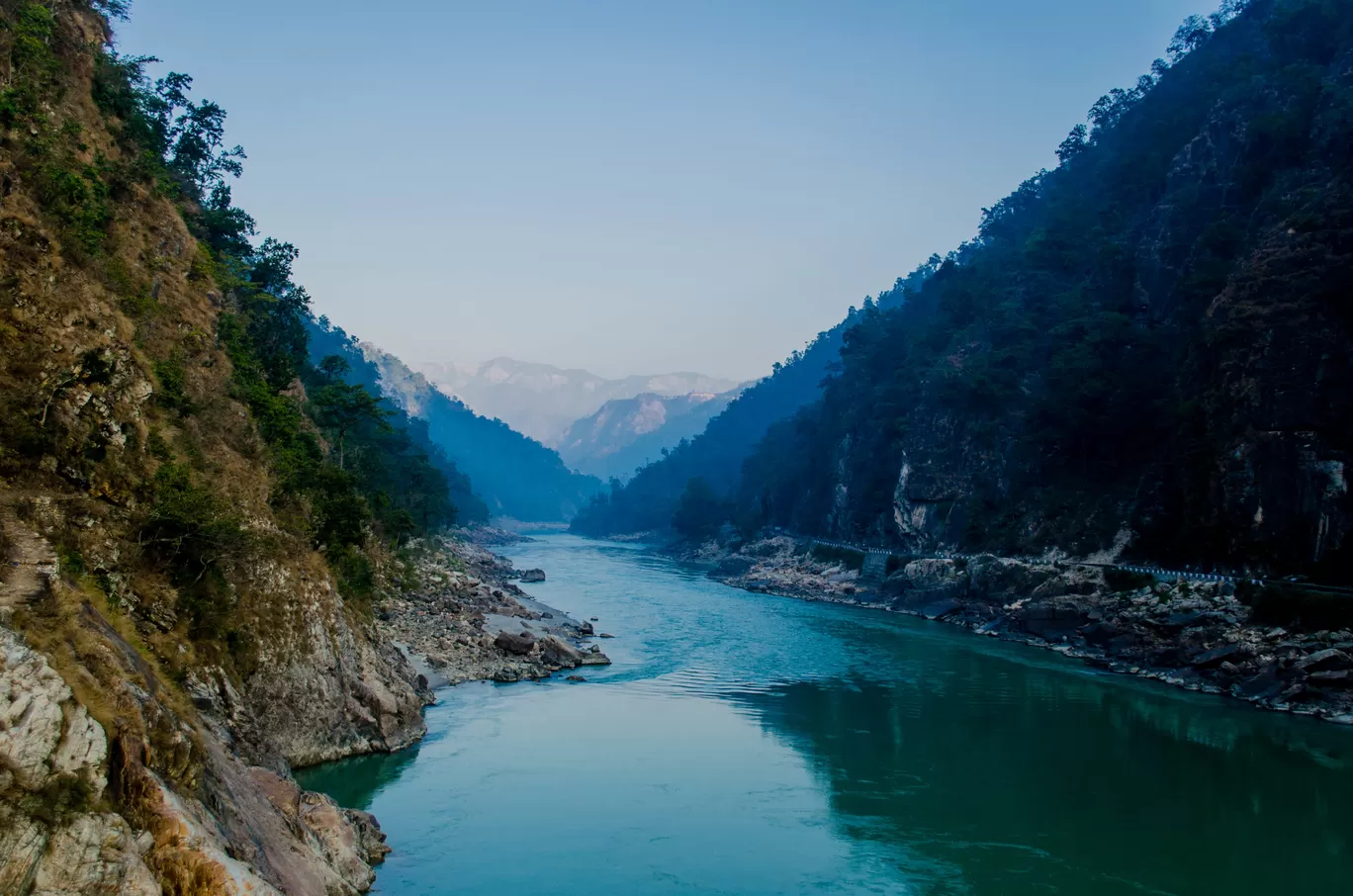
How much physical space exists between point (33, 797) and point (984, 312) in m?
81.0

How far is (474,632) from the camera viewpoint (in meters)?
34.9

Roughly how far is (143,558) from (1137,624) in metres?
36.8

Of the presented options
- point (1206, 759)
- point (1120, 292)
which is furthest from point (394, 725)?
point (1120, 292)

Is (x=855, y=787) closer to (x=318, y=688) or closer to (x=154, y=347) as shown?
(x=318, y=688)

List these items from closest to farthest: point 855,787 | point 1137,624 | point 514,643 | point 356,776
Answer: point 356,776 → point 855,787 → point 514,643 → point 1137,624

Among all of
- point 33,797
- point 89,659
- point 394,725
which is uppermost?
point 89,659

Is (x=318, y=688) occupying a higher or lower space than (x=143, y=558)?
lower

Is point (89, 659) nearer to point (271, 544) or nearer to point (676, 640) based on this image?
point (271, 544)

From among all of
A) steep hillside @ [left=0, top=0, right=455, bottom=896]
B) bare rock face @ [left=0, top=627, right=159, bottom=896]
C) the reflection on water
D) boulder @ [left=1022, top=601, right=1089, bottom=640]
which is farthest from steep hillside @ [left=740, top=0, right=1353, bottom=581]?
bare rock face @ [left=0, top=627, right=159, bottom=896]

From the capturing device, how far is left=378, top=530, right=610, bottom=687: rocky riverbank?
31.0 meters

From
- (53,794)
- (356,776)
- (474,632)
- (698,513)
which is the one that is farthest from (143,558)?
(698,513)

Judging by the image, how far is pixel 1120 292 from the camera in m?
62.8

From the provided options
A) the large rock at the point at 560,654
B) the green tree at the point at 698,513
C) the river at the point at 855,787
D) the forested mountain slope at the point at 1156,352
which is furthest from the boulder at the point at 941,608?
the green tree at the point at 698,513

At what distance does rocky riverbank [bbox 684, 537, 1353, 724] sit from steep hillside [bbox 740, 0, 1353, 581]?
3271 mm
